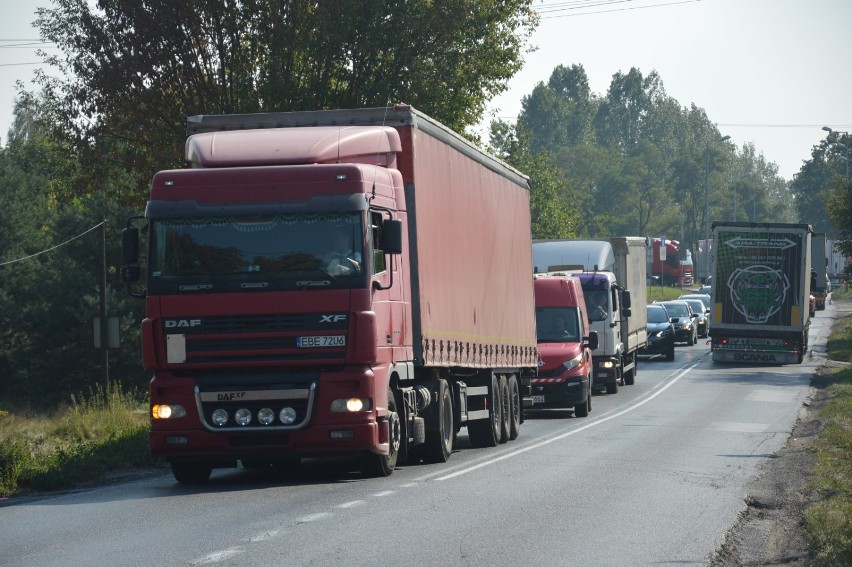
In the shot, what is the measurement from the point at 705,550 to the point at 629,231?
157 m

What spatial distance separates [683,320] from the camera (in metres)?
56.1

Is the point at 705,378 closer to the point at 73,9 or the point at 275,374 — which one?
the point at 73,9

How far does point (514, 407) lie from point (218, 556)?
12.4 meters

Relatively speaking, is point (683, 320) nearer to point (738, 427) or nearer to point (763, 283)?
point (763, 283)

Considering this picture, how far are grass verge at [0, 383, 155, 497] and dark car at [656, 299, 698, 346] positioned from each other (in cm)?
3484

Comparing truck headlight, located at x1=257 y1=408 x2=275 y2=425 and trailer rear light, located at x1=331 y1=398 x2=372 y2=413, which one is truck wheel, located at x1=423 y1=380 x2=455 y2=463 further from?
truck headlight, located at x1=257 y1=408 x2=275 y2=425

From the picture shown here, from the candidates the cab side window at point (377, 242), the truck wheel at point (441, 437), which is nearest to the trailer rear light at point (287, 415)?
the cab side window at point (377, 242)

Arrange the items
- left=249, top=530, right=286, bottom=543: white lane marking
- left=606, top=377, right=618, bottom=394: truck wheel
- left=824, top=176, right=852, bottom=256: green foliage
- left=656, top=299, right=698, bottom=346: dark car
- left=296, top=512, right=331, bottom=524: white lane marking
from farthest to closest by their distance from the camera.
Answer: left=656, top=299, right=698, bottom=346: dark car < left=824, top=176, right=852, bottom=256: green foliage < left=606, top=377, right=618, bottom=394: truck wheel < left=296, top=512, right=331, bottom=524: white lane marking < left=249, top=530, right=286, bottom=543: white lane marking

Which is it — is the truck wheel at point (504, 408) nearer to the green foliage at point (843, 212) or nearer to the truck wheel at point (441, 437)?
the truck wheel at point (441, 437)

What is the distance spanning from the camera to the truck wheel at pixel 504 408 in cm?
2009

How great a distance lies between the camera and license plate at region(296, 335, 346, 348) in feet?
42.9

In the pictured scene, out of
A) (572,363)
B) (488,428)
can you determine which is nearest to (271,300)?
(488,428)

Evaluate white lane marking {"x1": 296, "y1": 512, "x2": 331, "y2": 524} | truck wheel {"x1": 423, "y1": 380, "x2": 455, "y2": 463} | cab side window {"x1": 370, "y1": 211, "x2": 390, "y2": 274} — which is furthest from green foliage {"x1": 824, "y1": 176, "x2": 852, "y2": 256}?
white lane marking {"x1": 296, "y1": 512, "x2": 331, "y2": 524}

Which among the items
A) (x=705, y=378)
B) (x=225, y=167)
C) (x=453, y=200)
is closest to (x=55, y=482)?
(x=225, y=167)
